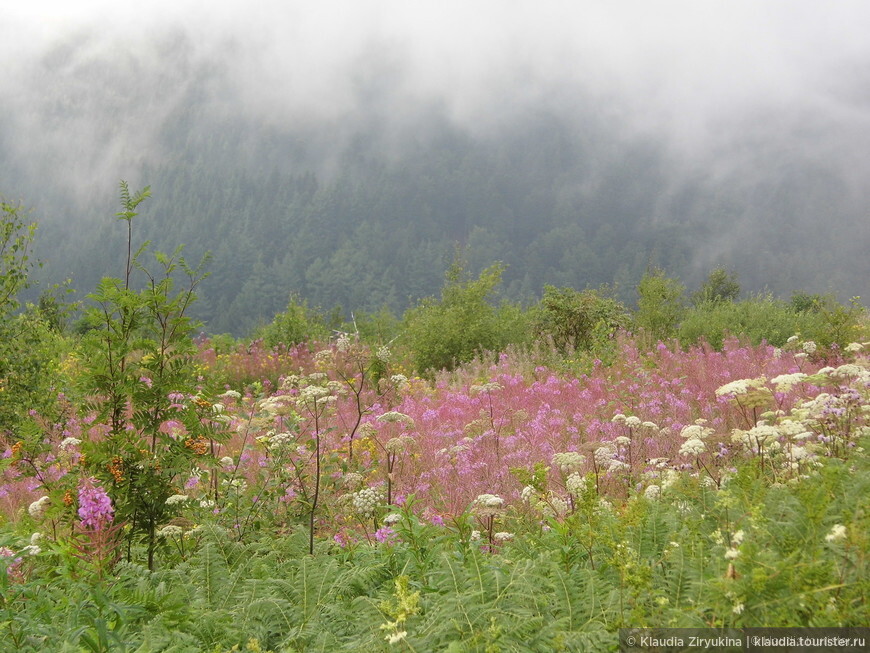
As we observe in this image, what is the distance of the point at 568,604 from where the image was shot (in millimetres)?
1976

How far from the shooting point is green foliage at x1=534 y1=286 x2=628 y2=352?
43.5 feet

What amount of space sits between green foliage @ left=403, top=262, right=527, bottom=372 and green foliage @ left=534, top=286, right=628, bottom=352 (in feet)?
2.67

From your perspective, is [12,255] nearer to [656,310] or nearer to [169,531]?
[169,531]

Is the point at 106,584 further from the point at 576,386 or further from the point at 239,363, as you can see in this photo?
the point at 239,363

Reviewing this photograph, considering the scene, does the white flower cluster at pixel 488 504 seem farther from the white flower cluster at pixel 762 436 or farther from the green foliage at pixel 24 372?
the green foliage at pixel 24 372

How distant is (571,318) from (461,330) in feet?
8.68

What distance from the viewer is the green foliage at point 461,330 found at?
1348cm

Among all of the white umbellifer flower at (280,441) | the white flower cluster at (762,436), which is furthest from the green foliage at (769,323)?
the white umbellifer flower at (280,441)

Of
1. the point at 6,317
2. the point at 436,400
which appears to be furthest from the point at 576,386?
the point at 6,317

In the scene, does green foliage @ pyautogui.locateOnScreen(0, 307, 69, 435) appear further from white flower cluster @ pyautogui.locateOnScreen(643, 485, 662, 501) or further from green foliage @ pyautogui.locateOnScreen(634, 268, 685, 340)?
green foliage @ pyautogui.locateOnScreen(634, 268, 685, 340)

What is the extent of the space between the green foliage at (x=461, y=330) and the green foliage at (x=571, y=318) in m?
0.81

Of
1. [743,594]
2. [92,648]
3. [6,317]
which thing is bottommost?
[92,648]

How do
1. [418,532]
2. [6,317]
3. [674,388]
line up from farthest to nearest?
[6,317], [674,388], [418,532]

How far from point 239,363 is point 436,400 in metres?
6.90
